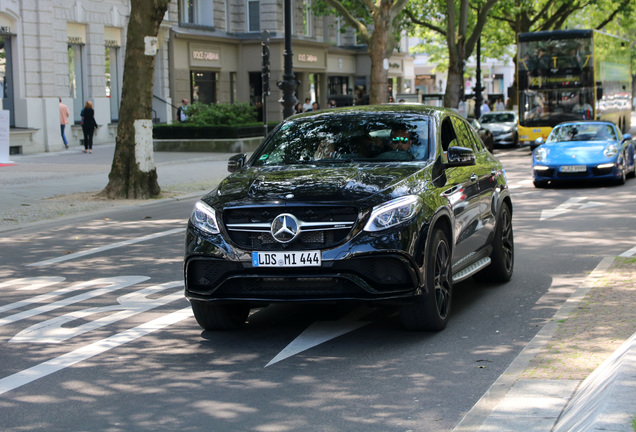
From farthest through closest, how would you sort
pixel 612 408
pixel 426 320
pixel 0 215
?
1. pixel 0 215
2. pixel 426 320
3. pixel 612 408

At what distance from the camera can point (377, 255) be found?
257 inches

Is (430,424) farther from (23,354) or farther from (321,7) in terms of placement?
(321,7)

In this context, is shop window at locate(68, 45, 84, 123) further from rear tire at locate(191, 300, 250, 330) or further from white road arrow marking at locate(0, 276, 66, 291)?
rear tire at locate(191, 300, 250, 330)

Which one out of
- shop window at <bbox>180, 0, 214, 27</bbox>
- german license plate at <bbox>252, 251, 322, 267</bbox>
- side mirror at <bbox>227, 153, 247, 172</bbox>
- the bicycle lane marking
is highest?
shop window at <bbox>180, 0, 214, 27</bbox>

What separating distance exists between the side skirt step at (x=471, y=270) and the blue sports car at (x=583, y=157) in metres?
10.8

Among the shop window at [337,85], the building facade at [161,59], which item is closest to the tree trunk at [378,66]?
the building facade at [161,59]

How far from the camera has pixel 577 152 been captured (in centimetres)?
1931

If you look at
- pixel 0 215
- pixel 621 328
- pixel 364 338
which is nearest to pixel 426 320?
pixel 364 338

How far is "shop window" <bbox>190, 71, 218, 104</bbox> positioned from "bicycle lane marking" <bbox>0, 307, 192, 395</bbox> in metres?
38.6

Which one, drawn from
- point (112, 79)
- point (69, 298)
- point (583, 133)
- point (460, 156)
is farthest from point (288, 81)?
point (460, 156)

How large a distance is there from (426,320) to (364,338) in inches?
18.2

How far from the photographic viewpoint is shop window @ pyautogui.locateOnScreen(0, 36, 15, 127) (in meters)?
32.0

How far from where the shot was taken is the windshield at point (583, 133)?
2025 cm

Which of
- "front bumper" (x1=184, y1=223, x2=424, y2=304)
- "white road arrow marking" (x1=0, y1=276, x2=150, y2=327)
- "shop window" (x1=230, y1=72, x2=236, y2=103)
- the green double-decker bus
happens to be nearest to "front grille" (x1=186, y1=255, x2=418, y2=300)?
"front bumper" (x1=184, y1=223, x2=424, y2=304)
